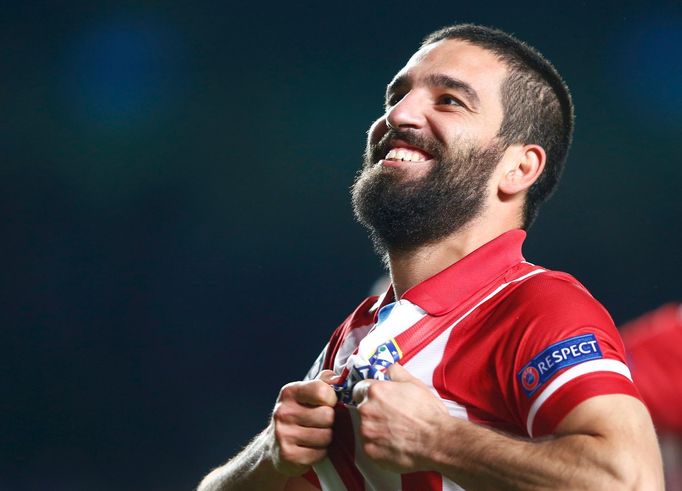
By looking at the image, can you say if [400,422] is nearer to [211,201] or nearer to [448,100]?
[448,100]

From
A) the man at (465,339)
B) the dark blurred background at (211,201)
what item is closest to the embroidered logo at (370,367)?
the man at (465,339)

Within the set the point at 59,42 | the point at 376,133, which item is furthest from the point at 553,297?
the point at 59,42

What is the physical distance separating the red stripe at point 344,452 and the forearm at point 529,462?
0.71 feet

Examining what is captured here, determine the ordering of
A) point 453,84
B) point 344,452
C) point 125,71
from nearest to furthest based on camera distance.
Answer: point 344,452 < point 453,84 < point 125,71

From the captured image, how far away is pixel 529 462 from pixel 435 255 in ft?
1.87

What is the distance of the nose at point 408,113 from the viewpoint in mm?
1627

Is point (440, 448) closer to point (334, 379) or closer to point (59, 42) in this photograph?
point (334, 379)

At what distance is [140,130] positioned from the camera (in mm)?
4141

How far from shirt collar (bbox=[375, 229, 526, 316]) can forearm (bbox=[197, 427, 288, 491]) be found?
0.33m

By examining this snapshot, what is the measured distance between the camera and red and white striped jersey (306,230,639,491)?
119 centimetres

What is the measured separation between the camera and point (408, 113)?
1636mm

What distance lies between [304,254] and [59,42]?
1.49 m

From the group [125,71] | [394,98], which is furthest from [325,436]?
[125,71]

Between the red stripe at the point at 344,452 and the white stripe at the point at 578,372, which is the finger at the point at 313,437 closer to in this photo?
the red stripe at the point at 344,452
